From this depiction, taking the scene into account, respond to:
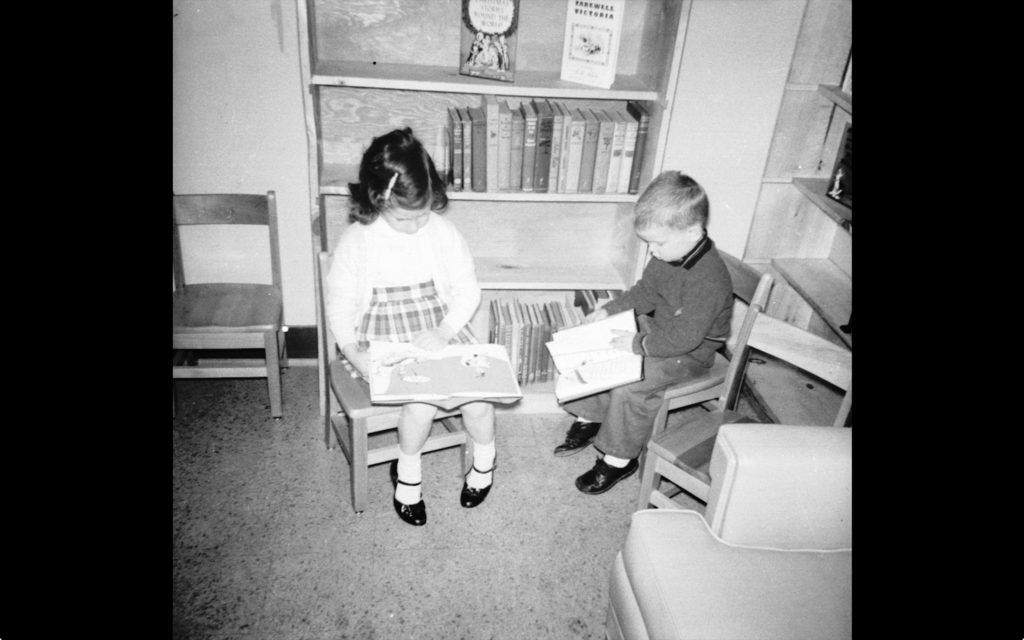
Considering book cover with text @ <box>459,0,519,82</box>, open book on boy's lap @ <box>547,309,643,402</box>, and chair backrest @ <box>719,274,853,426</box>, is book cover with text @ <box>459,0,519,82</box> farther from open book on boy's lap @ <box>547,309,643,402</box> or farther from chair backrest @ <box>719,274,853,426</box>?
chair backrest @ <box>719,274,853,426</box>

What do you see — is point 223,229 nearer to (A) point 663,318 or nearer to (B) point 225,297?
(B) point 225,297

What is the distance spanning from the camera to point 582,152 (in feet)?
7.72

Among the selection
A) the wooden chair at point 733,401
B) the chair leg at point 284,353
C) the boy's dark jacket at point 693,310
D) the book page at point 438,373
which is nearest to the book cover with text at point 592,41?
the boy's dark jacket at point 693,310

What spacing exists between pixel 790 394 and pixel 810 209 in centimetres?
79

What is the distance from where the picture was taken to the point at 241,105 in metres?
2.43

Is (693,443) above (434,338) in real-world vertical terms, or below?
below

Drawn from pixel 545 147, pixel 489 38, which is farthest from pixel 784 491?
pixel 489 38

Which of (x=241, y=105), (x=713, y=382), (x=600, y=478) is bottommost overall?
(x=600, y=478)

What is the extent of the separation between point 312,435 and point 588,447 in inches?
42.3

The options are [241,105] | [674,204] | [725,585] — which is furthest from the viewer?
[241,105]
